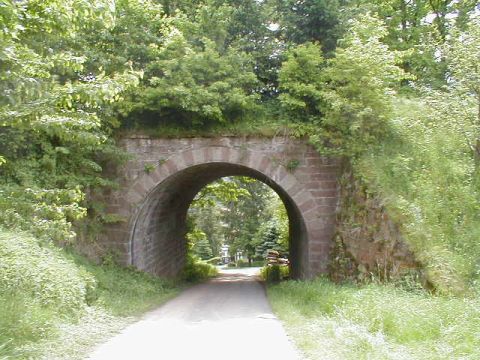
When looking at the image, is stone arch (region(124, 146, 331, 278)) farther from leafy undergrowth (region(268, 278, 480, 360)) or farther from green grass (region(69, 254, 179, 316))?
leafy undergrowth (region(268, 278, 480, 360))

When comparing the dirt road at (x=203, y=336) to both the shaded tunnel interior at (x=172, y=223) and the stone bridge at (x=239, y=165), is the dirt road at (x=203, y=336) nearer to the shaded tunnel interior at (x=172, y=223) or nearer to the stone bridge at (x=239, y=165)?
the stone bridge at (x=239, y=165)

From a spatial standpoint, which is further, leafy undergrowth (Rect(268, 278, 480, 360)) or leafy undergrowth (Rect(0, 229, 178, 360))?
leafy undergrowth (Rect(0, 229, 178, 360))

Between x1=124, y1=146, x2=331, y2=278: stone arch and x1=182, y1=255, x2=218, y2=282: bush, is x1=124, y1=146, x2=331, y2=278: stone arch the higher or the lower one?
the higher one

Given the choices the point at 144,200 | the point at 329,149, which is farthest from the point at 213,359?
the point at 144,200

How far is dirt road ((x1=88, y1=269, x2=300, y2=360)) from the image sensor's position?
5246 millimetres

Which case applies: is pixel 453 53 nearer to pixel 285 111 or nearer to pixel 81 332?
pixel 285 111

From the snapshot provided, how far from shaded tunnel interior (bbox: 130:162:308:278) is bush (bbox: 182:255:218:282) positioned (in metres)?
0.53

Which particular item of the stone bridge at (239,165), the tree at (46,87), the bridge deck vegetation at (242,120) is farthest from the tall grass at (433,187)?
the tree at (46,87)

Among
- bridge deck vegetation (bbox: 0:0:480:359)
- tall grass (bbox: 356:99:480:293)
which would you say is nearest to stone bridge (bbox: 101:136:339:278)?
bridge deck vegetation (bbox: 0:0:480:359)

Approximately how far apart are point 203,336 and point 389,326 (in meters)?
2.38

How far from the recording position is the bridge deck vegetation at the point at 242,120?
4.99m

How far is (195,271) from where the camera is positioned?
17.9 meters

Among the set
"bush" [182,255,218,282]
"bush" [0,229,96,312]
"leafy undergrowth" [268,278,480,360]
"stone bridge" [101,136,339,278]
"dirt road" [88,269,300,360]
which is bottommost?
"bush" [182,255,218,282]

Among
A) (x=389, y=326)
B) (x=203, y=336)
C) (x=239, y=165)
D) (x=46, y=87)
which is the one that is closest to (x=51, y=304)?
(x=203, y=336)
